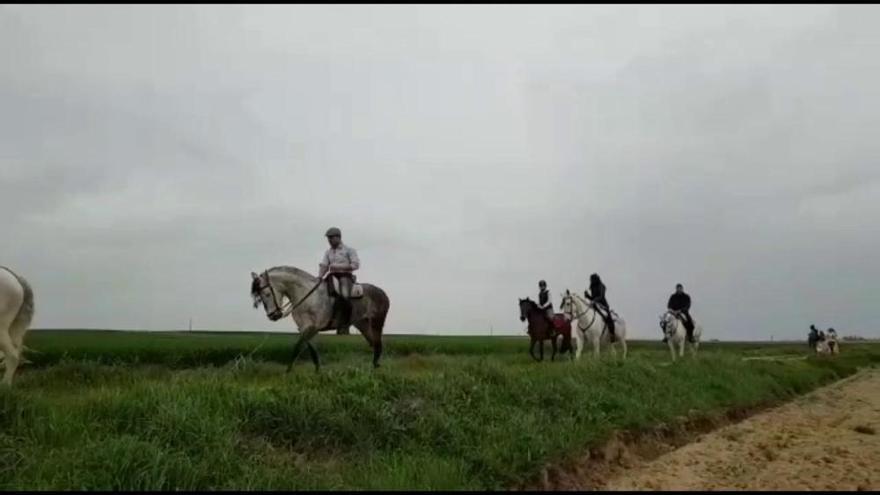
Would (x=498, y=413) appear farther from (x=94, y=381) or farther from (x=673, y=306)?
(x=673, y=306)

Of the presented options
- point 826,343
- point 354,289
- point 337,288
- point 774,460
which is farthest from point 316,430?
point 826,343

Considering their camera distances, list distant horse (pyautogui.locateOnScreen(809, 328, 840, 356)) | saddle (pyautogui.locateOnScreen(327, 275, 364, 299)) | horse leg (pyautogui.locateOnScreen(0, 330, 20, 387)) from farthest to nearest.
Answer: distant horse (pyautogui.locateOnScreen(809, 328, 840, 356)) → saddle (pyautogui.locateOnScreen(327, 275, 364, 299)) → horse leg (pyautogui.locateOnScreen(0, 330, 20, 387))

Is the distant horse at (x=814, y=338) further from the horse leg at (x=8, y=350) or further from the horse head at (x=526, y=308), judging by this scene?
the horse leg at (x=8, y=350)

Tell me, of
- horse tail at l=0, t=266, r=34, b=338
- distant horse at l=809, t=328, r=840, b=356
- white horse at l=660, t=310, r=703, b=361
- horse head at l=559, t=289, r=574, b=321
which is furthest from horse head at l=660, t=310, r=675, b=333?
distant horse at l=809, t=328, r=840, b=356

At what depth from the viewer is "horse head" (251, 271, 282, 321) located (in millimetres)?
13198

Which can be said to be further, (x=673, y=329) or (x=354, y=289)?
(x=673, y=329)

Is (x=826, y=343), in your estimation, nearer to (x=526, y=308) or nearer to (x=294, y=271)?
(x=526, y=308)

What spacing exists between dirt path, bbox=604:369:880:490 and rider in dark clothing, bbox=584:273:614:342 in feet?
22.7

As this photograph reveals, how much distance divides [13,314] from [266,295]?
4517mm

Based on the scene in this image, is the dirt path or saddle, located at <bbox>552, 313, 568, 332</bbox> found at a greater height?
saddle, located at <bbox>552, 313, 568, 332</bbox>

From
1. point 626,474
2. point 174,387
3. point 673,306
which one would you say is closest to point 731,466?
point 626,474

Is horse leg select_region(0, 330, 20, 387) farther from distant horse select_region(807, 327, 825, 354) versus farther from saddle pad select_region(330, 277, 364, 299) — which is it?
distant horse select_region(807, 327, 825, 354)

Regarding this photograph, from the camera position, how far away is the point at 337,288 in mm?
13562

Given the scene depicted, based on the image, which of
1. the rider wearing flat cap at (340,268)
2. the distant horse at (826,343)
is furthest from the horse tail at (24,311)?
the distant horse at (826,343)
